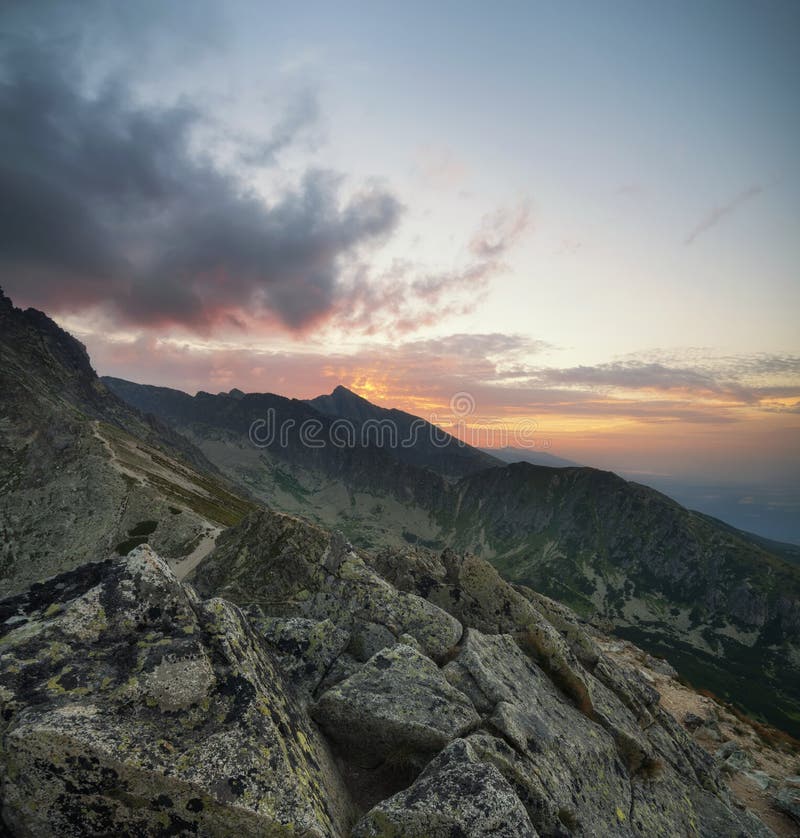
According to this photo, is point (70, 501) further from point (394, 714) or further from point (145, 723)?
point (145, 723)

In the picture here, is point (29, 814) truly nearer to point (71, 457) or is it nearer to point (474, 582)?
point (474, 582)

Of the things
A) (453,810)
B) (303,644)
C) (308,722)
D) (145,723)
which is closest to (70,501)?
(303,644)

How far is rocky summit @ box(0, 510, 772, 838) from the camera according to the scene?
7367 millimetres

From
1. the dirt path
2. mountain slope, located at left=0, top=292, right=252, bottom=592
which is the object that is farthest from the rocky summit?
mountain slope, located at left=0, top=292, right=252, bottom=592

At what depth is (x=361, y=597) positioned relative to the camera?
19031mm

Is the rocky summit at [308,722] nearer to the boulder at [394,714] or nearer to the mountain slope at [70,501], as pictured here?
the boulder at [394,714]

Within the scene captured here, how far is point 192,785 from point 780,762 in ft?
148

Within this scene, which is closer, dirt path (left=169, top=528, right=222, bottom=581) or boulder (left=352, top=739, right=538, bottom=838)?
boulder (left=352, top=739, right=538, bottom=838)

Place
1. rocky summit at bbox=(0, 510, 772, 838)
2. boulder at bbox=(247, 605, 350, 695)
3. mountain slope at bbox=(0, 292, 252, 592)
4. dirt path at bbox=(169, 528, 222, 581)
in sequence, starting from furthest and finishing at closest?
1. mountain slope at bbox=(0, 292, 252, 592)
2. dirt path at bbox=(169, 528, 222, 581)
3. boulder at bbox=(247, 605, 350, 695)
4. rocky summit at bbox=(0, 510, 772, 838)

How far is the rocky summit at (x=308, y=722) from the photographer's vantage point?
7367mm

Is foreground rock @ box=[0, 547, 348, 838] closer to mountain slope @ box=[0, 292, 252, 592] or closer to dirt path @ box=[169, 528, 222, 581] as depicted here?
dirt path @ box=[169, 528, 222, 581]

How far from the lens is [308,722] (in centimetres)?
1156

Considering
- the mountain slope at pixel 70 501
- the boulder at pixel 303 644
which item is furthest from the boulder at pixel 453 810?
the mountain slope at pixel 70 501

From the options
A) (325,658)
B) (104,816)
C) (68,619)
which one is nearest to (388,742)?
(325,658)
